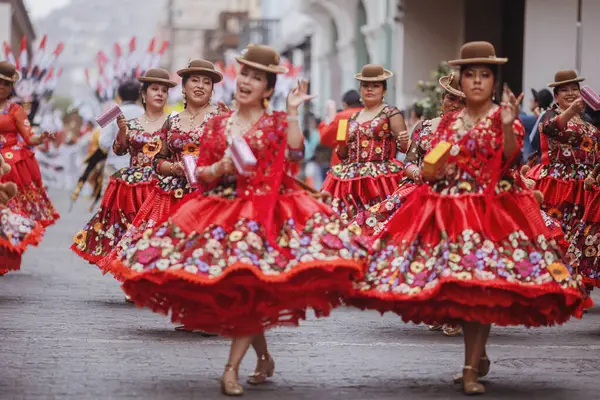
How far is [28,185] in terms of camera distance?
47.2ft

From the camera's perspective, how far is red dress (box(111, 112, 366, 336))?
25.9 feet

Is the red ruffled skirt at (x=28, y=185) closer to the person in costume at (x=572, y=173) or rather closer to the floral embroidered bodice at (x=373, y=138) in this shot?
the floral embroidered bodice at (x=373, y=138)

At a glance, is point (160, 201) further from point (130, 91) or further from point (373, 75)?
point (130, 91)

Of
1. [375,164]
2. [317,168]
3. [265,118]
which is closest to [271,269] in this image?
[265,118]

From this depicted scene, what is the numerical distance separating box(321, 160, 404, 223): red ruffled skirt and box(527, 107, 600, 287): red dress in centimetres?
135

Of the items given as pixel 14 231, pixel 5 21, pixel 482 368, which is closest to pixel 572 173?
pixel 482 368

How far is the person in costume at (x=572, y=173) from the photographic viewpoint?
12.3 meters

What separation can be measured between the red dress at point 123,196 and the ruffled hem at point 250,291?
4.09m

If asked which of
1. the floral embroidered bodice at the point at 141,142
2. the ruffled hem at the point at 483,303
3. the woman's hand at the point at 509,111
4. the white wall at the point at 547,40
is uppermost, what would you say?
the white wall at the point at 547,40

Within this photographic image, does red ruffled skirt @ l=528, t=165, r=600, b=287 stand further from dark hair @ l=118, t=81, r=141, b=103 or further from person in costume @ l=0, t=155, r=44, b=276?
person in costume @ l=0, t=155, r=44, b=276

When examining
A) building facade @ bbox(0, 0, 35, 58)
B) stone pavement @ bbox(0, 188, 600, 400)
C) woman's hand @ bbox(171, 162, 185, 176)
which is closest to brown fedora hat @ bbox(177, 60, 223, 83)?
woman's hand @ bbox(171, 162, 185, 176)

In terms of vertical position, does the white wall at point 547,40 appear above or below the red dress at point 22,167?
above

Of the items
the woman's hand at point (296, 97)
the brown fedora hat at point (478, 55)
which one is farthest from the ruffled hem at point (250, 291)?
the brown fedora hat at point (478, 55)

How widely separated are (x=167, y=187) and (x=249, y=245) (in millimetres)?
3809
